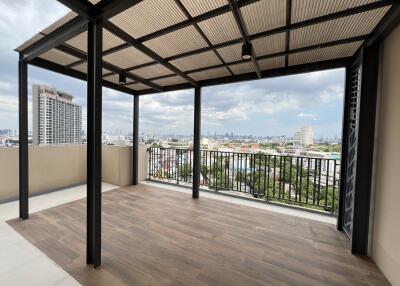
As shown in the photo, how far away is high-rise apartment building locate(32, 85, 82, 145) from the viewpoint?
3762 mm

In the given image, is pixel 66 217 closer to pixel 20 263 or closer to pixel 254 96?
pixel 20 263

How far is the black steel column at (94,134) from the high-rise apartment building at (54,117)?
2.88 metres

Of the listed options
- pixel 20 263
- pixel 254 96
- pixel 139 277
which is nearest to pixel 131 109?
pixel 254 96

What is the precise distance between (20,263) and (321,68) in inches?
180

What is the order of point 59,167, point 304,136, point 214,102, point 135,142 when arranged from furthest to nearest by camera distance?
1. point 135,142
2. point 214,102
3. point 59,167
4. point 304,136

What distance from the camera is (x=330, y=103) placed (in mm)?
3084

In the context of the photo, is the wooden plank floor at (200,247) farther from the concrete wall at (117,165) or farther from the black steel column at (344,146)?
the concrete wall at (117,165)

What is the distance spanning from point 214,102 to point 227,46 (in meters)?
2.38

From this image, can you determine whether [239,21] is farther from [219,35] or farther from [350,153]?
[350,153]

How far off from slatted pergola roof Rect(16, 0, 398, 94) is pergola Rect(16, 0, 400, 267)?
11 mm

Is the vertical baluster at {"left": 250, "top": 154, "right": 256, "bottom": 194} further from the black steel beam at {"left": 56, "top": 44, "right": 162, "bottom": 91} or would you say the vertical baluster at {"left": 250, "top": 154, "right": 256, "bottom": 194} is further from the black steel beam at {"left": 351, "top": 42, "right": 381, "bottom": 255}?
the black steel beam at {"left": 56, "top": 44, "right": 162, "bottom": 91}

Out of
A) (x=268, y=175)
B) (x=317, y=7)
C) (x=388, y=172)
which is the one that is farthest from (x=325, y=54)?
(x=268, y=175)

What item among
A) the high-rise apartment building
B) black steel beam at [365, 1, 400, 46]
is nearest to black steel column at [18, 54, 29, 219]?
the high-rise apartment building

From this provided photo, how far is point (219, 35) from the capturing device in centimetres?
217
